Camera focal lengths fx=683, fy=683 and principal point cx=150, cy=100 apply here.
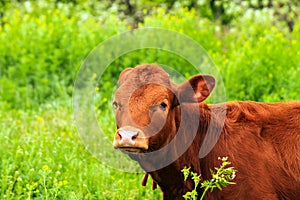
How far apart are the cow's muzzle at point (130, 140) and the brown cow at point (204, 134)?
0.27 ft

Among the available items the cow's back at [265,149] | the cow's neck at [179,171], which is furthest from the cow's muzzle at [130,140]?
the cow's back at [265,149]

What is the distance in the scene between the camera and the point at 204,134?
16.1ft

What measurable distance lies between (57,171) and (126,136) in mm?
1997

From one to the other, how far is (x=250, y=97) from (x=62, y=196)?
3.42m

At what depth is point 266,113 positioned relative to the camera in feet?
16.0

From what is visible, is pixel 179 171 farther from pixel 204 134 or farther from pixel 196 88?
pixel 196 88

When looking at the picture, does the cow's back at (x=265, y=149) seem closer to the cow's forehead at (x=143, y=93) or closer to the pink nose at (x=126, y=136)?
the cow's forehead at (x=143, y=93)

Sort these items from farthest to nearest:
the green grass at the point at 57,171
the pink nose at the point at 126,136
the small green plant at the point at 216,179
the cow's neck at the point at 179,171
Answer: the green grass at the point at 57,171 → the cow's neck at the point at 179,171 → the small green plant at the point at 216,179 → the pink nose at the point at 126,136

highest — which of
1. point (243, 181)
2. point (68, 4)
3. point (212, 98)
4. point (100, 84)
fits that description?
point (68, 4)

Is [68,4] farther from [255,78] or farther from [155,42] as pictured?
[255,78]

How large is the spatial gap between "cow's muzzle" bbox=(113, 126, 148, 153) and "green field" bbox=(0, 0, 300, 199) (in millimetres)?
1356

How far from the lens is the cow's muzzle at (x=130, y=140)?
4.18m

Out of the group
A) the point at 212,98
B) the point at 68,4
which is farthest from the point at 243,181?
the point at 68,4

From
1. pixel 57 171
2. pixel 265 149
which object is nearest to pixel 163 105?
pixel 265 149
